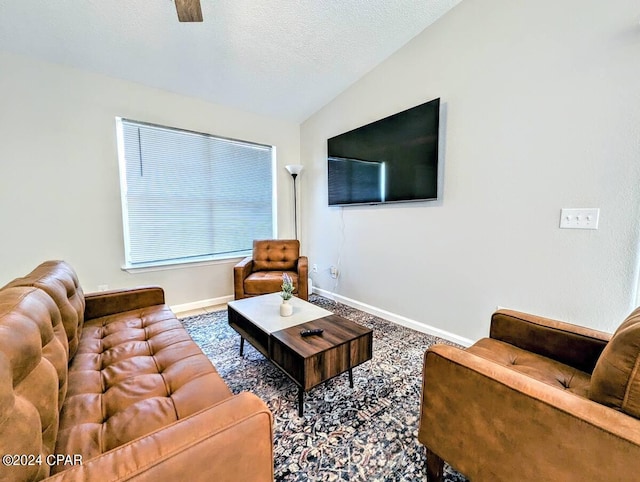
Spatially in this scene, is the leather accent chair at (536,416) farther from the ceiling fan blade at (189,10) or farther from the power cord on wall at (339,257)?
the power cord on wall at (339,257)

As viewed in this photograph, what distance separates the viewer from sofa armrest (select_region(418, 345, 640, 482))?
0.73 metres

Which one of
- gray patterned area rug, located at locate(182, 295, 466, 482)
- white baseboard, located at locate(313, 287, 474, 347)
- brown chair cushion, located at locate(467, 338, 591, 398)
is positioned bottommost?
gray patterned area rug, located at locate(182, 295, 466, 482)

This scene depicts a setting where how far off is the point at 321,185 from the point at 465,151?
1910 millimetres

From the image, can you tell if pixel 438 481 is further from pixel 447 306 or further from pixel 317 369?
pixel 447 306

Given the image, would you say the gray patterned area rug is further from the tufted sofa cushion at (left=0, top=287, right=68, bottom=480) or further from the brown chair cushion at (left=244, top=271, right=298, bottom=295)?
the tufted sofa cushion at (left=0, top=287, right=68, bottom=480)

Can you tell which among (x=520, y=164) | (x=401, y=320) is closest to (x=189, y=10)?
(x=520, y=164)

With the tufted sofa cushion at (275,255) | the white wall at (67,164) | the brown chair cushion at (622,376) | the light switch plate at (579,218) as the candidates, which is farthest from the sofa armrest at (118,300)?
the light switch plate at (579,218)

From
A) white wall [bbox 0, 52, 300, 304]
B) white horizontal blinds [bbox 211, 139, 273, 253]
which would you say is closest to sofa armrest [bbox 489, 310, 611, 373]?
white horizontal blinds [bbox 211, 139, 273, 253]

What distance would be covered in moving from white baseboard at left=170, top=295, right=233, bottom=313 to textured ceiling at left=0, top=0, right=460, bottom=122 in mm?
2440

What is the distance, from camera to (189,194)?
128 inches

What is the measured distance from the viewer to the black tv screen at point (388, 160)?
2.42 m

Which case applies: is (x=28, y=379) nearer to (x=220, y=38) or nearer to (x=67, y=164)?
(x=67, y=164)

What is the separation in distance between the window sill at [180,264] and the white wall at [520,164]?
196cm

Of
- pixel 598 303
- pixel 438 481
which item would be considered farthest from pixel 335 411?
pixel 598 303
